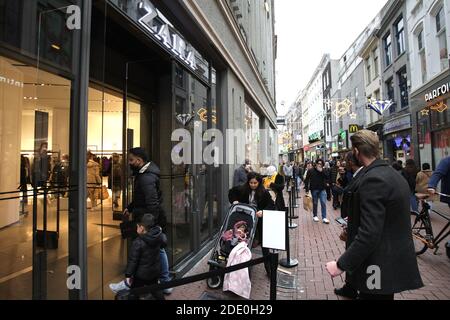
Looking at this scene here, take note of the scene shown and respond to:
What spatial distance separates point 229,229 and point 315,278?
4.98ft

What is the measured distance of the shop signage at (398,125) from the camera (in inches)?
744

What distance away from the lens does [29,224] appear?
3312mm

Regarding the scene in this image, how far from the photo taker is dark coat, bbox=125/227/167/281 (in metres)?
3.60

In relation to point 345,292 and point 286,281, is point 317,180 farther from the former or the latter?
point 345,292

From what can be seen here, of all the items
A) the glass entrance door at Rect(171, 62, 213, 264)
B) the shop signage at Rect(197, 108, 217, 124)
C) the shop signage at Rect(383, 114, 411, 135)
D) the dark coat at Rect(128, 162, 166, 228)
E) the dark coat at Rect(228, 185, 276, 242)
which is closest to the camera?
the dark coat at Rect(128, 162, 166, 228)

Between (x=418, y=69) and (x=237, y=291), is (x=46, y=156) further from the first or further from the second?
(x=418, y=69)

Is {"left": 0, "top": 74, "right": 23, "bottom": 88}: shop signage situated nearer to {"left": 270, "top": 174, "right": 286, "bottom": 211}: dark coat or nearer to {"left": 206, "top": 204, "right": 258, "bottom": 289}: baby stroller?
{"left": 206, "top": 204, "right": 258, "bottom": 289}: baby stroller

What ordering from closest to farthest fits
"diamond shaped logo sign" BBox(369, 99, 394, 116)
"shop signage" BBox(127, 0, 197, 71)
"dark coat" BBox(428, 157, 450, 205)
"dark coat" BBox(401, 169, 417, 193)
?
"shop signage" BBox(127, 0, 197, 71), "dark coat" BBox(428, 157, 450, 205), "dark coat" BBox(401, 169, 417, 193), "diamond shaped logo sign" BBox(369, 99, 394, 116)

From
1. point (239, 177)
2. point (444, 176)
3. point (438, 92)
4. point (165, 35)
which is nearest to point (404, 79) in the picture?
point (438, 92)

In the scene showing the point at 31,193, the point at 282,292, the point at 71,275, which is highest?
the point at 31,193

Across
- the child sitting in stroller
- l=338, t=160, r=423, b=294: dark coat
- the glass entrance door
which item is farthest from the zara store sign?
l=338, t=160, r=423, b=294: dark coat

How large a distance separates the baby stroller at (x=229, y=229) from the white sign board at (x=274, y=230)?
62cm
